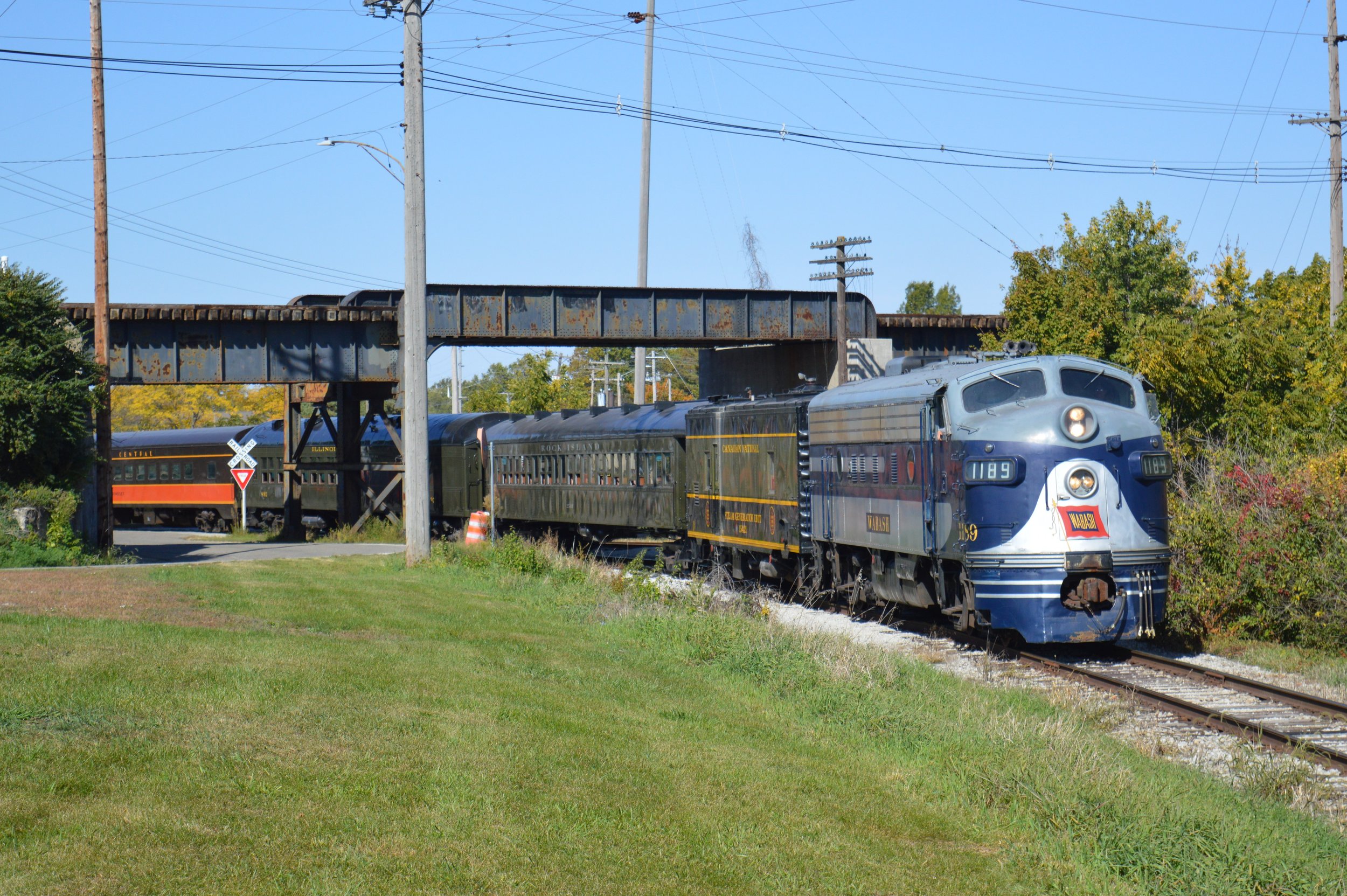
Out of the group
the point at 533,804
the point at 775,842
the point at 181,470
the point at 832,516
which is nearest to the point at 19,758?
the point at 533,804

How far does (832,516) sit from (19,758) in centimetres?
1338

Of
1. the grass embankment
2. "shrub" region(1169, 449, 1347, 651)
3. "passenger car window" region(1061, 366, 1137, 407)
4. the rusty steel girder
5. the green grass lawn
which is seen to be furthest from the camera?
the rusty steel girder

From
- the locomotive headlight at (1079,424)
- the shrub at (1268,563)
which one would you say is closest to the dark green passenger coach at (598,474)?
the shrub at (1268,563)

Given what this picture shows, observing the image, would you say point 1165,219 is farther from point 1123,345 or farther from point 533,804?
point 533,804

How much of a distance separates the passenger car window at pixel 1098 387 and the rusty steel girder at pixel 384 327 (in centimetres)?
2004

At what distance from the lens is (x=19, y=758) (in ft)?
24.8

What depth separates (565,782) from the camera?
811cm

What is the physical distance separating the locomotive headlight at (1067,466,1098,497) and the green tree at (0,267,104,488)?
20825mm

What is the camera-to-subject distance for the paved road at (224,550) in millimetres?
30062

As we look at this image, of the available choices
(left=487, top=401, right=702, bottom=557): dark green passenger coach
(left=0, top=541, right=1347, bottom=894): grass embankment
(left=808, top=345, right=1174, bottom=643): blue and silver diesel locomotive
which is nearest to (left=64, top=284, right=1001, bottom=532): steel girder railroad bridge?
(left=487, top=401, right=702, bottom=557): dark green passenger coach

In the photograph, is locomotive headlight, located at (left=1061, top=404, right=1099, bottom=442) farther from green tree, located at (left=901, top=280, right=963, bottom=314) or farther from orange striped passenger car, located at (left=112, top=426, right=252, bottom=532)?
green tree, located at (left=901, top=280, right=963, bottom=314)

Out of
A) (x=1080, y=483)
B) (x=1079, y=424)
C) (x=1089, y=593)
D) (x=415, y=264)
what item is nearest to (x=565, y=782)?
(x=1089, y=593)

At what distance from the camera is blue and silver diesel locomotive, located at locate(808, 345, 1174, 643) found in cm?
1470

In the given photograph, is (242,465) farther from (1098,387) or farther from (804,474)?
(1098,387)
